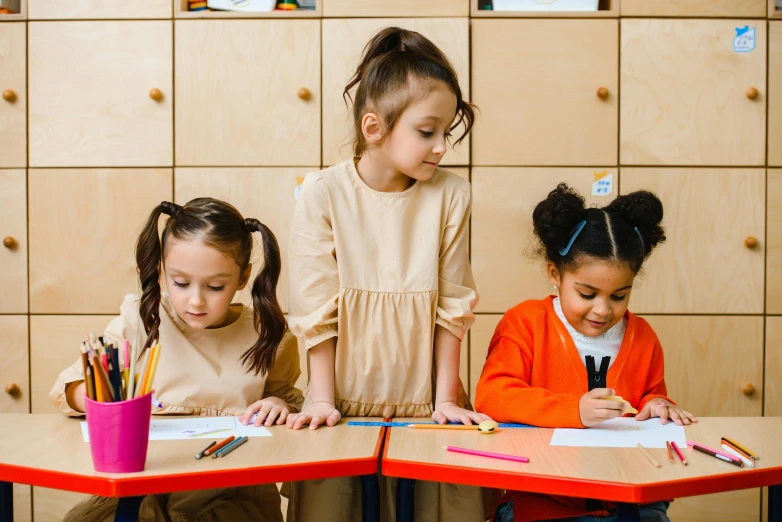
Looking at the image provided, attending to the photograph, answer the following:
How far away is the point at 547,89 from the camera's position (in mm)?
2434

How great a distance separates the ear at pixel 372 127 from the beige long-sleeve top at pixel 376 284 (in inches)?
3.3

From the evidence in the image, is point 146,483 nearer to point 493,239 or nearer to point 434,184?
point 434,184

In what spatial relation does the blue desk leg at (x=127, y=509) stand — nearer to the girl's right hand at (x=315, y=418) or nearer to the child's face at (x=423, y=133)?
the girl's right hand at (x=315, y=418)

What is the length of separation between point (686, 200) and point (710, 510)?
106 centimetres

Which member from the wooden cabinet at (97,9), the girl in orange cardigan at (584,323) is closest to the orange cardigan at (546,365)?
the girl in orange cardigan at (584,323)

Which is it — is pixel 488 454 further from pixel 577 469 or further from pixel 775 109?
pixel 775 109

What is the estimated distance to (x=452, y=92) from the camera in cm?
150

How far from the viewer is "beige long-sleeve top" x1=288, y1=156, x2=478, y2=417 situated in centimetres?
151

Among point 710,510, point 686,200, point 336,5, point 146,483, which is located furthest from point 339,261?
point 710,510

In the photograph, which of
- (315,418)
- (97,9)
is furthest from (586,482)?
(97,9)

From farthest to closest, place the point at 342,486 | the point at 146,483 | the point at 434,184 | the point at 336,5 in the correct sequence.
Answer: the point at 336,5 → the point at 434,184 → the point at 342,486 → the point at 146,483

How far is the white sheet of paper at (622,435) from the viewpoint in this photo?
49.4 inches

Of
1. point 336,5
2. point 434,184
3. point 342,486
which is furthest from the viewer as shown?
point 336,5

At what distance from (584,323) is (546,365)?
0.43 feet
